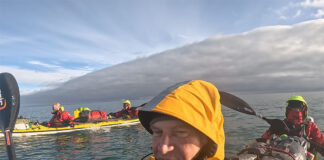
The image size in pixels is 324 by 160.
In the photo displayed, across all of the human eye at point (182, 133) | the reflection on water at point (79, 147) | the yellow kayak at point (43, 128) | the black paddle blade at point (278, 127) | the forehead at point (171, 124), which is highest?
the forehead at point (171, 124)

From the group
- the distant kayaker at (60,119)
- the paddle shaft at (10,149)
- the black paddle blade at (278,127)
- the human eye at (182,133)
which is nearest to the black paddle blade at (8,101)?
the paddle shaft at (10,149)

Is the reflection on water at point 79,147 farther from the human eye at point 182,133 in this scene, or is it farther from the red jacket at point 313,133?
the human eye at point 182,133

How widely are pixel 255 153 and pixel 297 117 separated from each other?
14.2 feet

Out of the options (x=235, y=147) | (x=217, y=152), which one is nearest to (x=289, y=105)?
(x=217, y=152)

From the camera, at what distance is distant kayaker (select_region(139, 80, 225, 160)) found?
1.51m

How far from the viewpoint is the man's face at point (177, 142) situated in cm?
157

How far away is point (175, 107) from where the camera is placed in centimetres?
150

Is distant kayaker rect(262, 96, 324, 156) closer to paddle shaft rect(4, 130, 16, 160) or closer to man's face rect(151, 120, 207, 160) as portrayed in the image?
man's face rect(151, 120, 207, 160)

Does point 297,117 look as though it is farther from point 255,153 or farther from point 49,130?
point 49,130

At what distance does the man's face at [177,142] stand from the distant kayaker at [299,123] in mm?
4527

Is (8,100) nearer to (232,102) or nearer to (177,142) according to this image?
(177,142)

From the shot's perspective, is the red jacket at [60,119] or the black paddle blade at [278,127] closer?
the black paddle blade at [278,127]

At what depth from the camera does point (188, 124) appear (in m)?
1.58

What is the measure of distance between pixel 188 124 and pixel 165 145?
0.81ft
